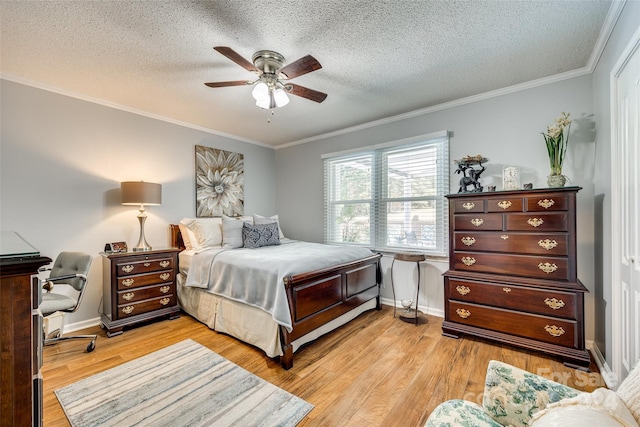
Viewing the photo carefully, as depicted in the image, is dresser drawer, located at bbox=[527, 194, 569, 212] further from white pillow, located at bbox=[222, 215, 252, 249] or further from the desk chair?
the desk chair

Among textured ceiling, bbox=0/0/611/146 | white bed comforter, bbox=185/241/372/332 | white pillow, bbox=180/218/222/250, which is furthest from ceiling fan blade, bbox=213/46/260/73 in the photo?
white pillow, bbox=180/218/222/250

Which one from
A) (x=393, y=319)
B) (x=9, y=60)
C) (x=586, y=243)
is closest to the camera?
(x=9, y=60)

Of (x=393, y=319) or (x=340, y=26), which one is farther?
(x=393, y=319)

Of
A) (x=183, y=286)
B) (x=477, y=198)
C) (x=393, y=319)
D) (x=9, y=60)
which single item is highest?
(x=9, y=60)

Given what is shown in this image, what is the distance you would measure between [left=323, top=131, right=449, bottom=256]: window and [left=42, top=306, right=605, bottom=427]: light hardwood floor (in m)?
1.13

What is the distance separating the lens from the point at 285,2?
5.61ft

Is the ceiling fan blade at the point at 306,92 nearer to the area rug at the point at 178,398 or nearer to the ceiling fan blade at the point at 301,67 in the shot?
the ceiling fan blade at the point at 301,67

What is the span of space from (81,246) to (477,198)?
4169 millimetres

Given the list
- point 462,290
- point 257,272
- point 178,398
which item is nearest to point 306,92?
point 257,272

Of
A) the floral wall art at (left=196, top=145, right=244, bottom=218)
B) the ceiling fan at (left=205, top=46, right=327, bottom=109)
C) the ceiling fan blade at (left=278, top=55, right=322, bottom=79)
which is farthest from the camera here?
the floral wall art at (left=196, top=145, right=244, bottom=218)

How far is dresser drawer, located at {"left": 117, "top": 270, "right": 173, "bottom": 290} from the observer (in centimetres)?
287

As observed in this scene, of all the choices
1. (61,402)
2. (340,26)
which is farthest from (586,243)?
(61,402)

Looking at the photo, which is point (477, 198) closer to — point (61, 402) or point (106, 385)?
point (106, 385)

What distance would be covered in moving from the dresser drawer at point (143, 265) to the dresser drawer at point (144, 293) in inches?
7.6
